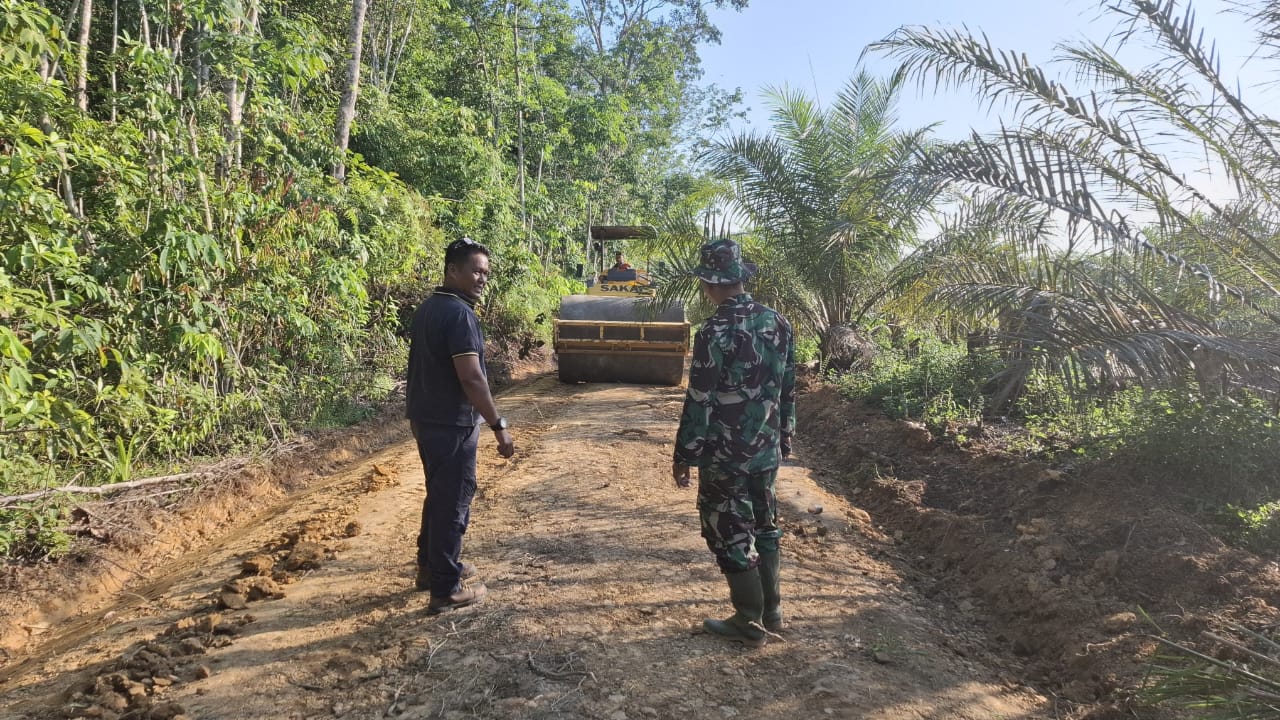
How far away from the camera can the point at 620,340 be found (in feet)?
33.8

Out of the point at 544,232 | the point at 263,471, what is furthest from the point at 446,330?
the point at 544,232

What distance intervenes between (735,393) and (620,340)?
7.34m

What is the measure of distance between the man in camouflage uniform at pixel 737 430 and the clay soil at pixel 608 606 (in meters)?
0.35

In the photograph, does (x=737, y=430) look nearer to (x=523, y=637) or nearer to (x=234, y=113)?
(x=523, y=637)

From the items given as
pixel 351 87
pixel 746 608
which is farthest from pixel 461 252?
pixel 351 87

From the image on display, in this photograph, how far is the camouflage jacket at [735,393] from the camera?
2.99 metres

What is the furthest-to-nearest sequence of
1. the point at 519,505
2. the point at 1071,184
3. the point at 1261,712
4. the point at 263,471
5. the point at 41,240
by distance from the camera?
the point at 263,471, the point at 519,505, the point at 1071,184, the point at 41,240, the point at 1261,712

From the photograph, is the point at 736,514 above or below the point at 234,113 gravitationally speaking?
below

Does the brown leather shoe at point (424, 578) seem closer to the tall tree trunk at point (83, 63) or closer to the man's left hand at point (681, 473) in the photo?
the man's left hand at point (681, 473)

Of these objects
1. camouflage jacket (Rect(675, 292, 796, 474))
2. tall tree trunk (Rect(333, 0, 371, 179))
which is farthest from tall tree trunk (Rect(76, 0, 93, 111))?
camouflage jacket (Rect(675, 292, 796, 474))

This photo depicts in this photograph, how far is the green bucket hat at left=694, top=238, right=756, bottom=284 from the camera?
3029mm

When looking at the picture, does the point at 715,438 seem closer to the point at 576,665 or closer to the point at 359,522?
the point at 576,665

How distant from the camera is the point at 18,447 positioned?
4.09 metres

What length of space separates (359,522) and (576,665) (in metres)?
2.40
